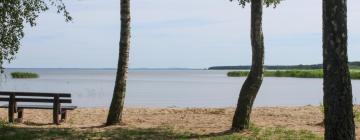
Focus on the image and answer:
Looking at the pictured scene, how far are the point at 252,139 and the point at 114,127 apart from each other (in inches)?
192

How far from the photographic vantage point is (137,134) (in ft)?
58.2

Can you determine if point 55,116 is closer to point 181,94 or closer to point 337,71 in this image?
point 337,71

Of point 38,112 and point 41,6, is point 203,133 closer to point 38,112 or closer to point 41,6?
point 41,6

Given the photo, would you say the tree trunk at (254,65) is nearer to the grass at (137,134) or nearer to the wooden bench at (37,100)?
the grass at (137,134)

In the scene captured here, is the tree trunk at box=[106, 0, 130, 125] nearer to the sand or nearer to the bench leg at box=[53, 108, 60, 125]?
the sand

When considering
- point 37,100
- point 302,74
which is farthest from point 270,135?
point 302,74

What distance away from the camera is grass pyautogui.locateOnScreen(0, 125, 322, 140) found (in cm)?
1708

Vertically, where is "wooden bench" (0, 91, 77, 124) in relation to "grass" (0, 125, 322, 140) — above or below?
above

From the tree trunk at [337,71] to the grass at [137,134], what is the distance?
6093mm

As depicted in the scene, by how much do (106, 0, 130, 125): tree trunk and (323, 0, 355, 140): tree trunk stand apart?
30.9 feet

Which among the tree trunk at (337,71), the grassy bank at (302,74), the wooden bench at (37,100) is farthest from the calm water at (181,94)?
the grassy bank at (302,74)

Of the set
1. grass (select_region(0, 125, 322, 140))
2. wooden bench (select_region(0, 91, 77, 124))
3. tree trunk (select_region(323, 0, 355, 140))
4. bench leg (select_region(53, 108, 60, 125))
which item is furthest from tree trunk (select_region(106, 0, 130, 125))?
tree trunk (select_region(323, 0, 355, 140))

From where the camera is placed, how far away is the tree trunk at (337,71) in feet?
35.4

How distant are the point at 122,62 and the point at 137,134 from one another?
9.25ft
